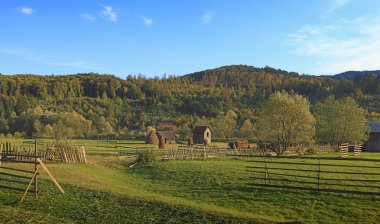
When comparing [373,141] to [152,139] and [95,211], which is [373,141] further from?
[95,211]

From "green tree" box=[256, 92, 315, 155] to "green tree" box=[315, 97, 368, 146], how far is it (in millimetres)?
12005

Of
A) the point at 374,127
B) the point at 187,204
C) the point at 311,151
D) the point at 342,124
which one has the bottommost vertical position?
the point at 311,151

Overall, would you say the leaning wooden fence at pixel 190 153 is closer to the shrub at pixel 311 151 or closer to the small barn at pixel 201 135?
the shrub at pixel 311 151

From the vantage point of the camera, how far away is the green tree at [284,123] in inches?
1786

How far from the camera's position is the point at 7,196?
52.0ft

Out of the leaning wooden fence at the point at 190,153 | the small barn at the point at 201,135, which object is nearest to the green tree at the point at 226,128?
the small barn at the point at 201,135

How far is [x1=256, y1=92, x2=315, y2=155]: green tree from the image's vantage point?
4538 cm

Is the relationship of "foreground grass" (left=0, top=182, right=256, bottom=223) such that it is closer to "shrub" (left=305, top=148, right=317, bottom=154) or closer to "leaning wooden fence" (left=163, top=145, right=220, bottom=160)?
"leaning wooden fence" (left=163, top=145, right=220, bottom=160)

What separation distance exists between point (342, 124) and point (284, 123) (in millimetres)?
15234

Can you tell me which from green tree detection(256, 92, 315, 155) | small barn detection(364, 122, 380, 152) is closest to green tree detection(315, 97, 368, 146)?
small barn detection(364, 122, 380, 152)

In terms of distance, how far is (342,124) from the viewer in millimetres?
56000

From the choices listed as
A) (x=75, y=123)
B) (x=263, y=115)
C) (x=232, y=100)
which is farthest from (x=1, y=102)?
(x=263, y=115)

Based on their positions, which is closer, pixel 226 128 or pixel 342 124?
pixel 342 124

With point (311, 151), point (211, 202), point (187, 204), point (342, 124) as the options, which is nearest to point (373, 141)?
point (342, 124)
